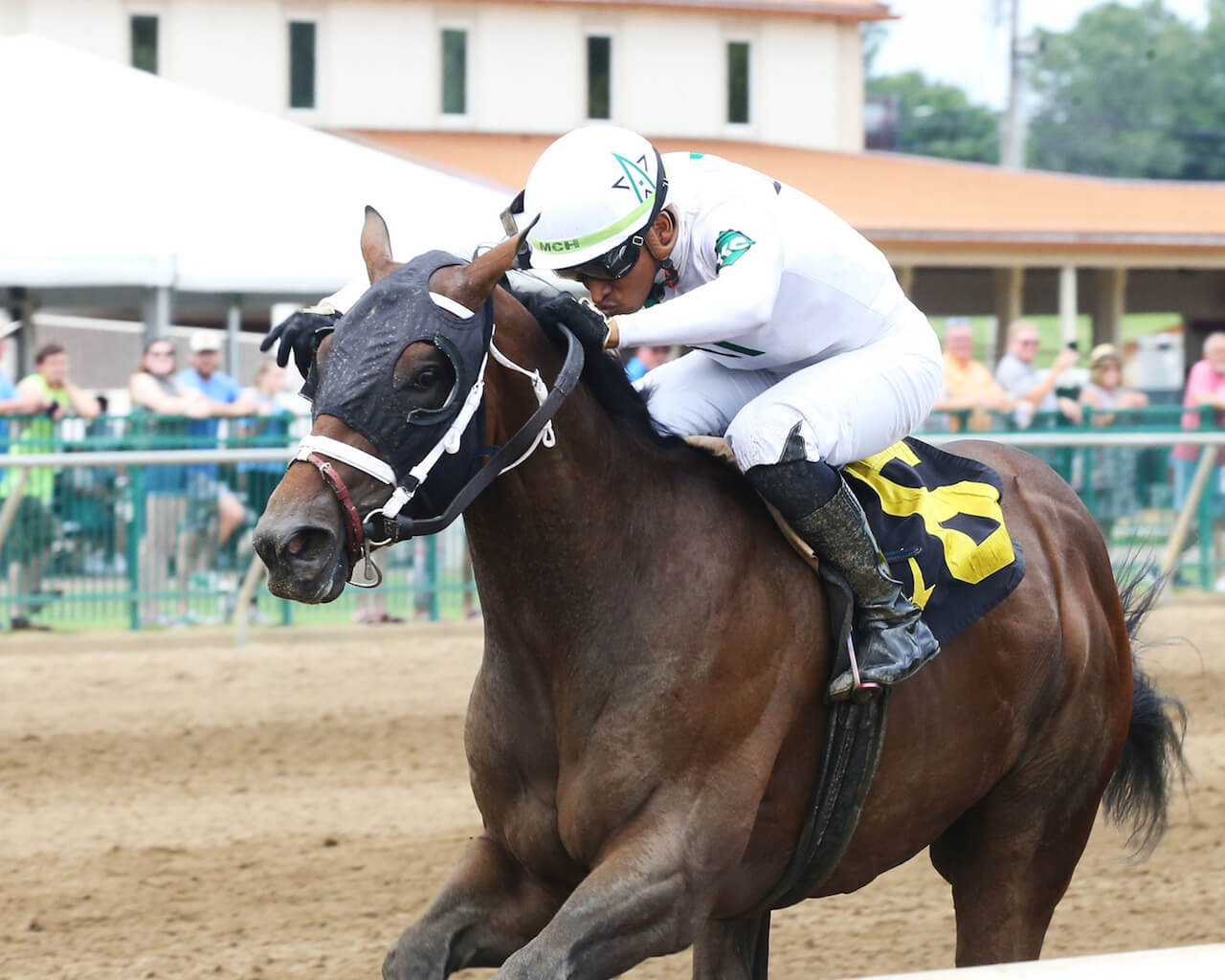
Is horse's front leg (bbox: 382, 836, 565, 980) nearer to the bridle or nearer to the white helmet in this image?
the bridle

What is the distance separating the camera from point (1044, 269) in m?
27.2

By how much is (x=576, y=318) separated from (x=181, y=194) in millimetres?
8967

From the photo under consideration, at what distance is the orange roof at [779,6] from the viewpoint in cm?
2670

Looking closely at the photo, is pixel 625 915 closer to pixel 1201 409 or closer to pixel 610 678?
pixel 610 678

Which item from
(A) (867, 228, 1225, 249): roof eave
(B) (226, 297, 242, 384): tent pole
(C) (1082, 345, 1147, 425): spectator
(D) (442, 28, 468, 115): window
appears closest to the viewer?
(C) (1082, 345, 1147, 425): spectator

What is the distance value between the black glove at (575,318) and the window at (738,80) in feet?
81.7

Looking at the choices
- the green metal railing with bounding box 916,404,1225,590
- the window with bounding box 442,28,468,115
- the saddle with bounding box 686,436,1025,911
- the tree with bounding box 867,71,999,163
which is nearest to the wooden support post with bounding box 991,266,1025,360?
the window with bounding box 442,28,468,115

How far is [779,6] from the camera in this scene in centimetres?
2728

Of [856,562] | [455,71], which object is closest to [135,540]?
[856,562]

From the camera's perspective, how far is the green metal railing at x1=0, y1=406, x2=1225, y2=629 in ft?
28.6

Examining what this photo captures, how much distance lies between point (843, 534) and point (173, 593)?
6107 mm

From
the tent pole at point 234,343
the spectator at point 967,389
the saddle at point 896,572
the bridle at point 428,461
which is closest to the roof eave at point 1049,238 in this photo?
the tent pole at point 234,343

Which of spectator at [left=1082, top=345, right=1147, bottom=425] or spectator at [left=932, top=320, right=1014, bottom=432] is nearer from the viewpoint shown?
spectator at [left=932, top=320, right=1014, bottom=432]

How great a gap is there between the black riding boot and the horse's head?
2.14 feet
